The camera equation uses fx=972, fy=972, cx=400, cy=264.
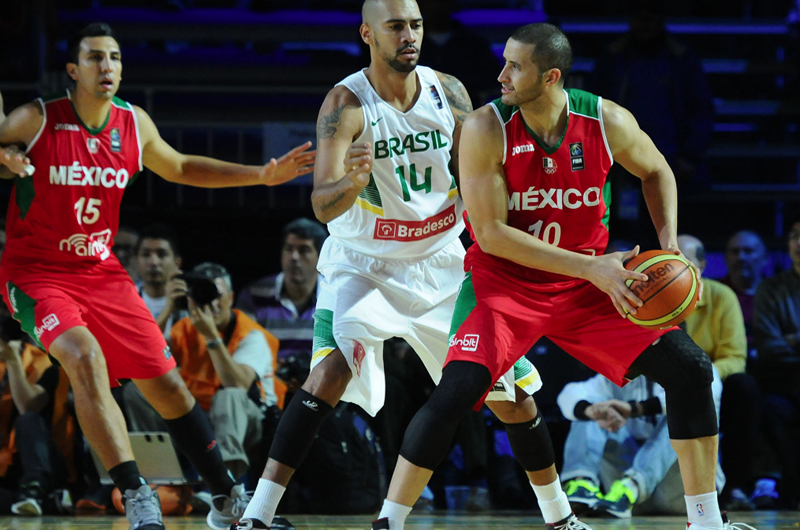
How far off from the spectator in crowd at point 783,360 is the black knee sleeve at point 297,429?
3434 millimetres

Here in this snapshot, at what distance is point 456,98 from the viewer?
4410mm

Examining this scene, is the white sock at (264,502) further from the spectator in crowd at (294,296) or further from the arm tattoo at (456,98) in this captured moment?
the spectator in crowd at (294,296)

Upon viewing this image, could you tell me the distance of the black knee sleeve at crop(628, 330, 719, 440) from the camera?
3.52m

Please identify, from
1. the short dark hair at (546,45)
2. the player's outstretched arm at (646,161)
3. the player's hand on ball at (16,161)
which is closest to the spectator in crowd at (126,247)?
the player's hand on ball at (16,161)

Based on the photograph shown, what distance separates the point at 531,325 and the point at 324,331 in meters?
0.92

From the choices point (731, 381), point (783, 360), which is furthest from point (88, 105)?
point (783, 360)

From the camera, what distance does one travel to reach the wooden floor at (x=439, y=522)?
485cm

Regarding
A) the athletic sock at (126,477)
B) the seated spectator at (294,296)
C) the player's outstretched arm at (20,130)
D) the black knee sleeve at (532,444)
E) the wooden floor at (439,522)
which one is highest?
the player's outstretched arm at (20,130)

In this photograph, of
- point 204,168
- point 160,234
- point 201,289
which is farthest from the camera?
point 160,234

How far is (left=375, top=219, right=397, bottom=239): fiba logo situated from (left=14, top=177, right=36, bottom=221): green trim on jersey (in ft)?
5.33

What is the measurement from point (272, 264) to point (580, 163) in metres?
3.79

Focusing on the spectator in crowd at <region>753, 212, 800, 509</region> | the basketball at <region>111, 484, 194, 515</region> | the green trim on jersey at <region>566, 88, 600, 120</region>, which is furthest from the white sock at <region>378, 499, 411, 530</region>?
the spectator in crowd at <region>753, 212, 800, 509</region>

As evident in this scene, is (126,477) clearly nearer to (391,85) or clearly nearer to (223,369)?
(223,369)

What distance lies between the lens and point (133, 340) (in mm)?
4402
